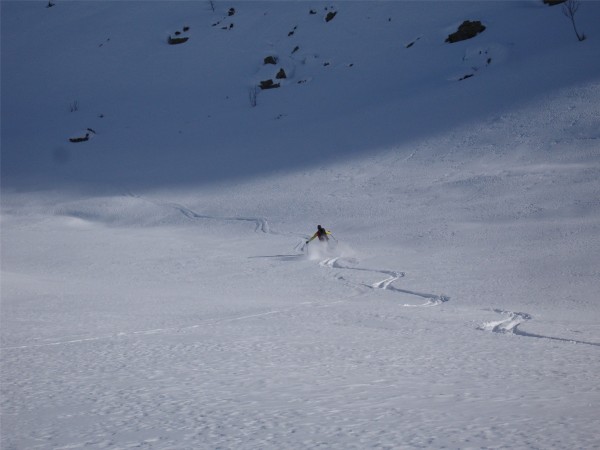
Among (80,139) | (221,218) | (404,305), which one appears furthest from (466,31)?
(404,305)

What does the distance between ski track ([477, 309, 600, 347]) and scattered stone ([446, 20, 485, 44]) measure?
40676mm

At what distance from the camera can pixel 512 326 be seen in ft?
29.6

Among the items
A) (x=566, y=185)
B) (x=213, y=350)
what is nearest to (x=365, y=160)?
(x=566, y=185)

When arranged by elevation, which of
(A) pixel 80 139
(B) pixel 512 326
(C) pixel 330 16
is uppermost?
(C) pixel 330 16

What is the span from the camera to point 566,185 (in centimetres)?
2236

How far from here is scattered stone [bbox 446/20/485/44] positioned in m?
46.8

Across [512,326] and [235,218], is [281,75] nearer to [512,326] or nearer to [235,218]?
[235,218]

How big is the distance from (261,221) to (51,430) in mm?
21338

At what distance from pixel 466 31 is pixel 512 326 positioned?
139ft

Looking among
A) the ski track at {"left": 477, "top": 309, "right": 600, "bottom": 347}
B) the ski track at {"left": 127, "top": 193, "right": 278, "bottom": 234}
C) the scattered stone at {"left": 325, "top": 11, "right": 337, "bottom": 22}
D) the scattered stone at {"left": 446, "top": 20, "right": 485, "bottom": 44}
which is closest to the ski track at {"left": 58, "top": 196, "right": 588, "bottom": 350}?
the ski track at {"left": 477, "top": 309, "right": 600, "bottom": 347}

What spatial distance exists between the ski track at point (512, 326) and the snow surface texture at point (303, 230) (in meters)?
0.10

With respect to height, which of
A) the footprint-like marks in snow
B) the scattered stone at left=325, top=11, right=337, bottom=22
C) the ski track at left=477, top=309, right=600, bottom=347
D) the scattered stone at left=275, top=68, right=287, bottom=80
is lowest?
the ski track at left=477, top=309, right=600, bottom=347

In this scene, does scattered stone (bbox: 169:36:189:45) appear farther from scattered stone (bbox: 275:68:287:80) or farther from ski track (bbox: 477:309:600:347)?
ski track (bbox: 477:309:600:347)

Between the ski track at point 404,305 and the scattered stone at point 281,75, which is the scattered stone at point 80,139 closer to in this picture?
the scattered stone at point 281,75
